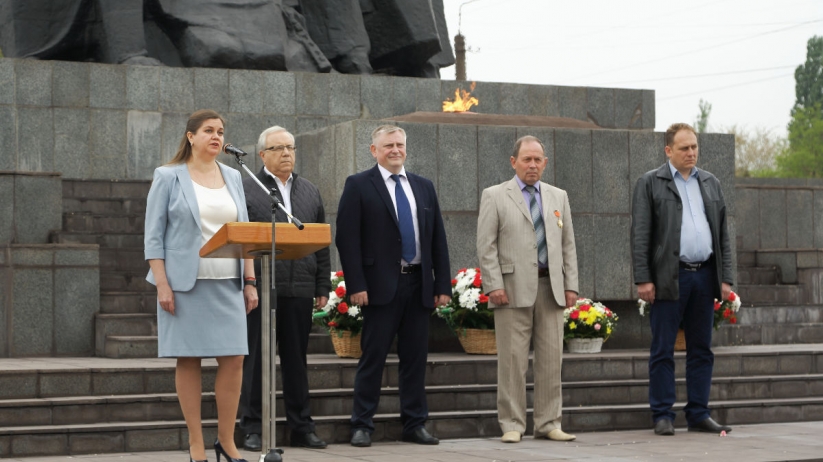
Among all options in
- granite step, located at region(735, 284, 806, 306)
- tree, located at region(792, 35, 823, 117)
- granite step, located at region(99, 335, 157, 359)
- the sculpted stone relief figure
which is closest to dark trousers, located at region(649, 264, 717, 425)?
granite step, located at region(99, 335, 157, 359)

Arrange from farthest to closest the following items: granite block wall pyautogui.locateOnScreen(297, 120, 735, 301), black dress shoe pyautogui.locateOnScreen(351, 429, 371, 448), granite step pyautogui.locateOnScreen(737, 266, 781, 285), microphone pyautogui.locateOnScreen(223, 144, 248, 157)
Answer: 1. granite step pyautogui.locateOnScreen(737, 266, 781, 285)
2. granite block wall pyautogui.locateOnScreen(297, 120, 735, 301)
3. black dress shoe pyautogui.locateOnScreen(351, 429, 371, 448)
4. microphone pyautogui.locateOnScreen(223, 144, 248, 157)

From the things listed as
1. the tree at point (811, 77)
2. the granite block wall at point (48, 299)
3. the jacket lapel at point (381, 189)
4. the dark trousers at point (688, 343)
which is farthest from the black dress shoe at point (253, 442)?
the tree at point (811, 77)

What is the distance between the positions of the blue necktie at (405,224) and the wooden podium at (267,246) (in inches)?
76.2

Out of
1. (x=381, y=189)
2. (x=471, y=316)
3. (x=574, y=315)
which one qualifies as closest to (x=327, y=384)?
(x=381, y=189)

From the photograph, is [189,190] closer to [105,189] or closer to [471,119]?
[471,119]

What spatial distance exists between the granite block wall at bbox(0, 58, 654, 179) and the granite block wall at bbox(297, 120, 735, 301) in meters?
3.39

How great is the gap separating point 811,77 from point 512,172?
52.7 m

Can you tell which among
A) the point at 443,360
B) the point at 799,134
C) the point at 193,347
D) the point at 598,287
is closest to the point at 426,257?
the point at 443,360

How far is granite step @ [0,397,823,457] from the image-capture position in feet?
24.0

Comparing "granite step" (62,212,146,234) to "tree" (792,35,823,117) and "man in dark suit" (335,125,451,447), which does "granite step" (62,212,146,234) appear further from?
"tree" (792,35,823,117)

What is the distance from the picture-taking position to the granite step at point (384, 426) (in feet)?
24.0

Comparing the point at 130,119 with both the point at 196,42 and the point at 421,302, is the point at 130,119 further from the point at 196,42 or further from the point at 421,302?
the point at 421,302

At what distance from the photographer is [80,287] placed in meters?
10.0

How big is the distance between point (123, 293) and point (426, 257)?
10.8 ft
